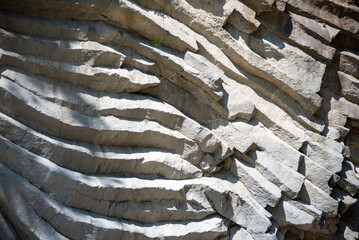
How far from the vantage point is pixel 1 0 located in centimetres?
600

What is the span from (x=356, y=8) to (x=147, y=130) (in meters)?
5.01

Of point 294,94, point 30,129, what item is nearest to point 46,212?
point 30,129

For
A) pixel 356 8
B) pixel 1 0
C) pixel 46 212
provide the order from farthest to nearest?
pixel 356 8, pixel 1 0, pixel 46 212

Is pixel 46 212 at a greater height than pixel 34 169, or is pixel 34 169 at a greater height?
pixel 34 169

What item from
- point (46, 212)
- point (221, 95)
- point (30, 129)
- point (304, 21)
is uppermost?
point (304, 21)

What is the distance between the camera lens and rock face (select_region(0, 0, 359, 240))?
5762mm

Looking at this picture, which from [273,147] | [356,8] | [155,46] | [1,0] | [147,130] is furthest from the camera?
[356,8]

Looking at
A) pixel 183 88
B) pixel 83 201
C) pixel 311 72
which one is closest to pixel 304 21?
pixel 311 72

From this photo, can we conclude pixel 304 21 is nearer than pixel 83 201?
No

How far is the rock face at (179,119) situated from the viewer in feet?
18.9

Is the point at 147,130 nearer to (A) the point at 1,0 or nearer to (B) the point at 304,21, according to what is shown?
(A) the point at 1,0

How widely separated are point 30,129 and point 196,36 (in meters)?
3.23

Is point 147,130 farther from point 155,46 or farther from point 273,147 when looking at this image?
point 273,147

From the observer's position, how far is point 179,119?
22.5 ft
